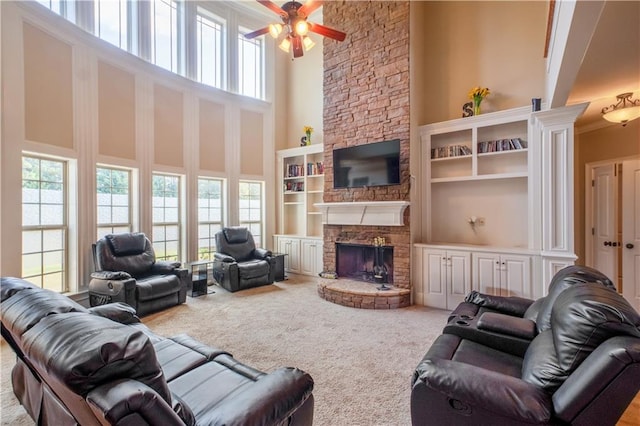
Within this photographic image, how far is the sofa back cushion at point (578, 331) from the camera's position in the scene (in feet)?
4.21

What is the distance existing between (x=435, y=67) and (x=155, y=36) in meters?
4.91

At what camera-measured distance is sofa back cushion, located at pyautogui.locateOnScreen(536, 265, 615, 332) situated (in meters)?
2.01

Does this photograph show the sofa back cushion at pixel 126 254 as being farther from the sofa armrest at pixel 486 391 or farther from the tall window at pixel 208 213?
the sofa armrest at pixel 486 391

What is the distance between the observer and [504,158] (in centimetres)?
439

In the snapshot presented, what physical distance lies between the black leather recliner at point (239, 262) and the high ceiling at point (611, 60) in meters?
5.13

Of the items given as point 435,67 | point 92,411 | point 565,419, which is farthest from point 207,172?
point 565,419

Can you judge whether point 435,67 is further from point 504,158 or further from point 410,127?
point 504,158

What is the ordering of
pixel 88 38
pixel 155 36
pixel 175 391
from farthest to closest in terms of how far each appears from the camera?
pixel 155 36, pixel 88 38, pixel 175 391

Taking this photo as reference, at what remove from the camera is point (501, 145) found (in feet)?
14.0

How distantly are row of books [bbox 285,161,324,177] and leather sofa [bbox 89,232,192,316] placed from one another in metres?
3.11

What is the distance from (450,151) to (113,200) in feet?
17.8

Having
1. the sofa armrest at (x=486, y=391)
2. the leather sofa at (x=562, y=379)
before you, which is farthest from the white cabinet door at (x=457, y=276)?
the sofa armrest at (x=486, y=391)

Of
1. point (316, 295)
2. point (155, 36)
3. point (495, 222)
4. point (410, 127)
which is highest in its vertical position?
point (155, 36)

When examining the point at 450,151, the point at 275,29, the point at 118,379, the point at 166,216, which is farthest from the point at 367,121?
the point at 118,379
